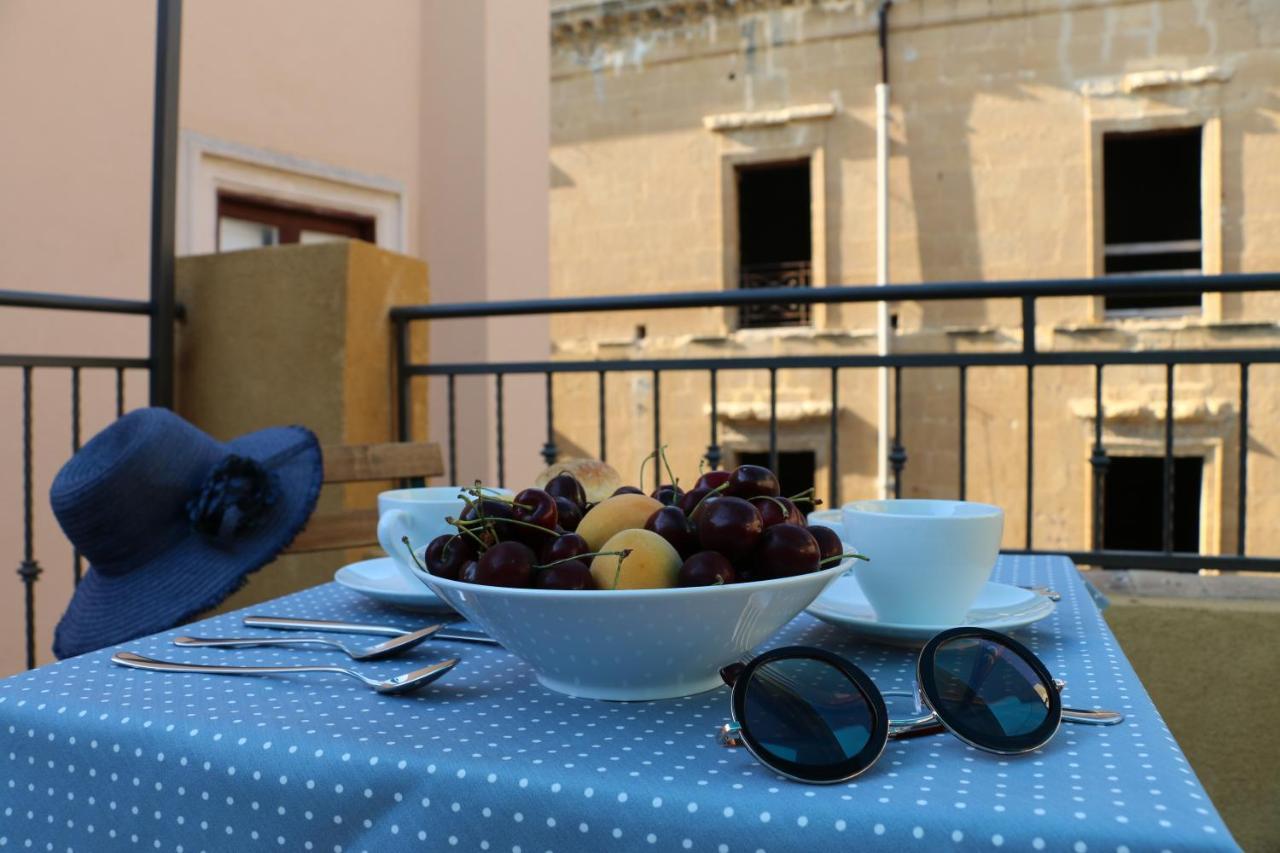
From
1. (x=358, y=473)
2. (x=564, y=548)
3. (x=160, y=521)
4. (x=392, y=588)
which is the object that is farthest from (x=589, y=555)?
(x=358, y=473)

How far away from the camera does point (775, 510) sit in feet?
2.31

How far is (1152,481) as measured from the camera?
10.4 m

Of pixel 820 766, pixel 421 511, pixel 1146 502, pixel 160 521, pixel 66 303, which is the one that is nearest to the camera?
pixel 820 766

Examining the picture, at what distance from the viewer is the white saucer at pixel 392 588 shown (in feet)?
3.08

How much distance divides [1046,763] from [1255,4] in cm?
1112

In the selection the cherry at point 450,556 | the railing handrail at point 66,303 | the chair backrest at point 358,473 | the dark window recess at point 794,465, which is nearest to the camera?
the cherry at point 450,556

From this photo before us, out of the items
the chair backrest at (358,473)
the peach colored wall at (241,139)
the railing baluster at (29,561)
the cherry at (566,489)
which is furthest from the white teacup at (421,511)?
the peach colored wall at (241,139)

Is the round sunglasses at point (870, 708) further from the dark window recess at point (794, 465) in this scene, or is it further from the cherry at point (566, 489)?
the dark window recess at point (794, 465)

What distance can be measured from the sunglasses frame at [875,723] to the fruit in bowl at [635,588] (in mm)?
56

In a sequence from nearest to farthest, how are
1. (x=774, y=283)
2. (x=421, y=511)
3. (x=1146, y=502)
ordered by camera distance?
1. (x=421, y=511)
2. (x=1146, y=502)
3. (x=774, y=283)

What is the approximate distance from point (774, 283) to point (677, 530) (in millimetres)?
10966

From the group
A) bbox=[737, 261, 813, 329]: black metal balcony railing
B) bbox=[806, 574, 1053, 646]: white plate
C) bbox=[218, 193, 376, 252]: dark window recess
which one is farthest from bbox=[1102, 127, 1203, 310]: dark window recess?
bbox=[806, 574, 1053, 646]: white plate

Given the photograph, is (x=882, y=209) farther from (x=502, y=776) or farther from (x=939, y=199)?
(x=502, y=776)

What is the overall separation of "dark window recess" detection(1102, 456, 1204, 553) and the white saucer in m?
10.6
